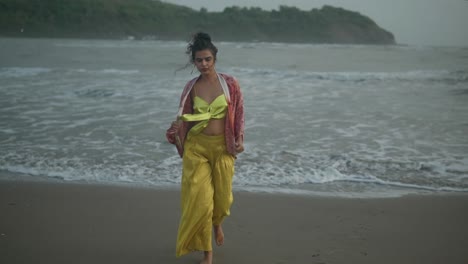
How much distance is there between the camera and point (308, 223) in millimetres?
3744

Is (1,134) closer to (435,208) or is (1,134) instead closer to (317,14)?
(435,208)

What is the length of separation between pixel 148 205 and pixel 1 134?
410 centimetres

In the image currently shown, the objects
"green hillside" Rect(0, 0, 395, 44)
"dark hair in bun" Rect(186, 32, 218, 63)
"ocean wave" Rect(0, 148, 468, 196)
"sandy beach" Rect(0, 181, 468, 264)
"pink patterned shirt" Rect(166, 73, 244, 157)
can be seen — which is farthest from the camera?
"green hillside" Rect(0, 0, 395, 44)

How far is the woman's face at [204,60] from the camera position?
2856mm

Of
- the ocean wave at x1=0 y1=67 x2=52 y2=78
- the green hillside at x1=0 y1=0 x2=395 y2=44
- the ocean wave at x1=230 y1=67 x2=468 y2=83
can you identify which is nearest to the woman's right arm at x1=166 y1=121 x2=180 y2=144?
the ocean wave at x1=230 y1=67 x2=468 y2=83

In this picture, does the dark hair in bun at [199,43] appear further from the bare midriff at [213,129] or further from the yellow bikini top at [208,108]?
the bare midriff at [213,129]

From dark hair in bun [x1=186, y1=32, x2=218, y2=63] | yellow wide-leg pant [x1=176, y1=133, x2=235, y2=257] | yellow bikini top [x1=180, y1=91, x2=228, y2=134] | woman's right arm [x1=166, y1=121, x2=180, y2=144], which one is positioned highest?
dark hair in bun [x1=186, y1=32, x2=218, y2=63]

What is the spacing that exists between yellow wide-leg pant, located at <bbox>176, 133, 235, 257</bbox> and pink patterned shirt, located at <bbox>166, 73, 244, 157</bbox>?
51 millimetres

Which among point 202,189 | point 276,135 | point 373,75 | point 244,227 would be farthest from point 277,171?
point 373,75

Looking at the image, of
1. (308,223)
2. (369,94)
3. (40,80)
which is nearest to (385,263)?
(308,223)

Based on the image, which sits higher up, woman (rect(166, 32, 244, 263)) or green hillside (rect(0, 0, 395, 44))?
green hillside (rect(0, 0, 395, 44))

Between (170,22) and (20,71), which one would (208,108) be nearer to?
(20,71)

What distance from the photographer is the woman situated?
9.47 feet

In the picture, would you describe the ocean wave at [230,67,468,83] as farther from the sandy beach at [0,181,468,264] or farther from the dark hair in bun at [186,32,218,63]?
the dark hair in bun at [186,32,218,63]
